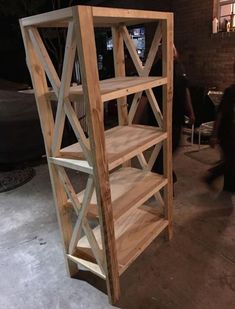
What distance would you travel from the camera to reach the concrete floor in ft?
5.47

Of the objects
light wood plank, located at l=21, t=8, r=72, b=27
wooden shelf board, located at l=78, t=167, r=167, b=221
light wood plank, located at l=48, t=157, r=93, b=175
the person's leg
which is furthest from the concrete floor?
light wood plank, located at l=21, t=8, r=72, b=27

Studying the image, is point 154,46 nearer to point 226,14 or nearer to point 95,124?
point 95,124

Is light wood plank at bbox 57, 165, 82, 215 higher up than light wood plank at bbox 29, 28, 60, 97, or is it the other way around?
light wood plank at bbox 29, 28, 60, 97

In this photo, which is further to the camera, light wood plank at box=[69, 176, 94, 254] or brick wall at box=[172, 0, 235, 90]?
brick wall at box=[172, 0, 235, 90]

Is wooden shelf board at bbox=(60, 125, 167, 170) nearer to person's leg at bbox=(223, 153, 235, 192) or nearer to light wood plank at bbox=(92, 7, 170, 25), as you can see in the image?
light wood plank at bbox=(92, 7, 170, 25)

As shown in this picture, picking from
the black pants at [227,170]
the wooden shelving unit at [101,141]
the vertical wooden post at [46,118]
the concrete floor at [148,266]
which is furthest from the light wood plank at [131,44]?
the concrete floor at [148,266]

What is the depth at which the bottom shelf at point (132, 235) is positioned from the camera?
5.70 feet

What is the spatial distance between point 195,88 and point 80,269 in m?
3.62

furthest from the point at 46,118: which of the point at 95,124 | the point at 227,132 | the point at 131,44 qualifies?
the point at 227,132

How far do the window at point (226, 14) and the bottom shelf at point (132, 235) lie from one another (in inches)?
140

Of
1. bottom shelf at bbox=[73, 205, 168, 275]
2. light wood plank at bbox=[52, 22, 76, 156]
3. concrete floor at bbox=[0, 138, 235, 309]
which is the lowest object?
concrete floor at bbox=[0, 138, 235, 309]

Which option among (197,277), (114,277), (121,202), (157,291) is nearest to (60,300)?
(114,277)

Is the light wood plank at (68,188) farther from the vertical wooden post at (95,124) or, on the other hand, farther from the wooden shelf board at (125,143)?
the vertical wooden post at (95,124)

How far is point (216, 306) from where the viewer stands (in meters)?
1.58
